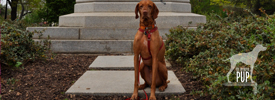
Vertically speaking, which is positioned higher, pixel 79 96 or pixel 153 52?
pixel 153 52

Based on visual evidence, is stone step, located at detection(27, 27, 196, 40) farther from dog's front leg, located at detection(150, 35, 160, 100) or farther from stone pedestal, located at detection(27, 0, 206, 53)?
dog's front leg, located at detection(150, 35, 160, 100)

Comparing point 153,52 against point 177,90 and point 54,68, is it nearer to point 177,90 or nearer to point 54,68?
point 177,90

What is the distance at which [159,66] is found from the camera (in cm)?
359

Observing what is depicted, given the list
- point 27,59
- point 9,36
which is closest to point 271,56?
point 27,59

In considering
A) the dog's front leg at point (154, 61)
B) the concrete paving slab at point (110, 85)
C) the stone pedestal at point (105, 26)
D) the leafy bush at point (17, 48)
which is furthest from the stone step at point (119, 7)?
the dog's front leg at point (154, 61)

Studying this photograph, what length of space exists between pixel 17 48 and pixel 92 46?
2272 mm

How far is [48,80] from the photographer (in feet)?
15.3

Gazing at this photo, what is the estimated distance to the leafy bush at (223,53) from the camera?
2932 mm

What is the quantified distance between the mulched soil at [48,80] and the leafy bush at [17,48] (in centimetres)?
16

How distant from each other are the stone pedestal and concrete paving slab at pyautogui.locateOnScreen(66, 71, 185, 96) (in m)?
2.63

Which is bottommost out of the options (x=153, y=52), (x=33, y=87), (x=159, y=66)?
(x=33, y=87)

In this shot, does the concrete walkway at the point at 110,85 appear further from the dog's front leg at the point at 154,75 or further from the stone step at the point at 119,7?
the stone step at the point at 119,7

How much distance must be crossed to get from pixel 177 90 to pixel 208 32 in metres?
2.63

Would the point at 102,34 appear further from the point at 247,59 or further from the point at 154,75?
the point at 247,59
